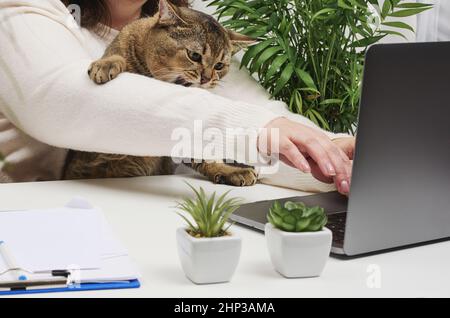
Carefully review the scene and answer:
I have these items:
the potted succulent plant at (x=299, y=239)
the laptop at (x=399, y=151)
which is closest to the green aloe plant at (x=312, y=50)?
the laptop at (x=399, y=151)

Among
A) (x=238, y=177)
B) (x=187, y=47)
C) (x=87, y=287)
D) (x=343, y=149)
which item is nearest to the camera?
(x=87, y=287)

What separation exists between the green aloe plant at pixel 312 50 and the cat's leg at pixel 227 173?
0.81ft

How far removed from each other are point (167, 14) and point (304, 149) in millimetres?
578

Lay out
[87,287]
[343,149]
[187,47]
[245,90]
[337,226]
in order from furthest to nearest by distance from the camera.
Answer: [245,90]
[187,47]
[343,149]
[337,226]
[87,287]

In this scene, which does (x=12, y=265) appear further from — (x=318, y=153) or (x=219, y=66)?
(x=219, y=66)

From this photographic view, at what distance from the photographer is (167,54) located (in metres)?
1.64

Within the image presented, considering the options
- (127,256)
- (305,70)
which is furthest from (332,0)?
(127,256)

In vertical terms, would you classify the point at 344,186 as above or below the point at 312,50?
below

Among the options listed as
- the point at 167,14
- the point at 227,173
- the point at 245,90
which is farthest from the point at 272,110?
the point at 167,14

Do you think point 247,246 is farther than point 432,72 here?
Answer: Yes

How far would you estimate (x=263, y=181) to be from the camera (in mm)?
1547
